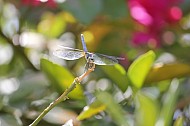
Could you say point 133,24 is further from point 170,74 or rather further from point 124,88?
point 124,88

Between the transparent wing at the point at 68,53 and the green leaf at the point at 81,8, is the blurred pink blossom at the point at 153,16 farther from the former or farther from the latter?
the transparent wing at the point at 68,53

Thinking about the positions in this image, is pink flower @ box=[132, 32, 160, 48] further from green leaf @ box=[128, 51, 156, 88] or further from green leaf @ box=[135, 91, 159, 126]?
green leaf @ box=[135, 91, 159, 126]

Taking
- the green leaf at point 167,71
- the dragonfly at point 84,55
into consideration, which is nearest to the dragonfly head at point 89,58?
the dragonfly at point 84,55

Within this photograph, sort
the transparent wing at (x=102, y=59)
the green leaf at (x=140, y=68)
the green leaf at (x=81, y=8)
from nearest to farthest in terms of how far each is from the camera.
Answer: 1. the transparent wing at (x=102, y=59)
2. the green leaf at (x=140, y=68)
3. the green leaf at (x=81, y=8)

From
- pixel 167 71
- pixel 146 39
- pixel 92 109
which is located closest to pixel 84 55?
pixel 92 109

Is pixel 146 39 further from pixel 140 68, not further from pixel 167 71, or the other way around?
pixel 140 68

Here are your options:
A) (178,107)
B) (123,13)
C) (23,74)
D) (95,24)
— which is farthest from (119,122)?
(95,24)
